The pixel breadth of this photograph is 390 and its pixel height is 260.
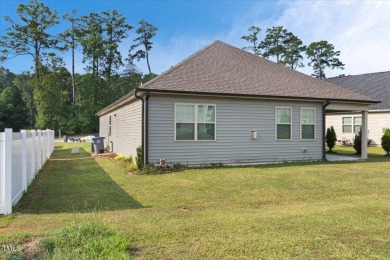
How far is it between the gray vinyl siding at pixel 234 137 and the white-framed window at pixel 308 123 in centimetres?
17

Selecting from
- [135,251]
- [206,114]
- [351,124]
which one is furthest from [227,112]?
[351,124]

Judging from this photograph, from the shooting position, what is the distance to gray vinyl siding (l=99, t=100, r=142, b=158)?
10.7 metres

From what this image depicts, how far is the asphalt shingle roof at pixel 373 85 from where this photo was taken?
841 inches

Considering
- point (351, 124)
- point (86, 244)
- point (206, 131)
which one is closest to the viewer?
point (86, 244)

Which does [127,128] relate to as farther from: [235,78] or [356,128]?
[356,128]

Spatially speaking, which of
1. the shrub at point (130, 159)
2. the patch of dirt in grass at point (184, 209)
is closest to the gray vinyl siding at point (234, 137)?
the shrub at point (130, 159)

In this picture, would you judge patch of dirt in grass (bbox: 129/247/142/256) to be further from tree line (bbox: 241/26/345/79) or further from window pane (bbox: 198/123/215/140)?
tree line (bbox: 241/26/345/79)

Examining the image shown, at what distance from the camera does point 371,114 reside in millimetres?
21344

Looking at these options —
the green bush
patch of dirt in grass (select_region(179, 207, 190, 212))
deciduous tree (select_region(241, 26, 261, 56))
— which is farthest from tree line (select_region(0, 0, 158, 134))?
the green bush

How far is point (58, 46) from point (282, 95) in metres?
37.2

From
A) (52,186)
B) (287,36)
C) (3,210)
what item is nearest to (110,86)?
(287,36)

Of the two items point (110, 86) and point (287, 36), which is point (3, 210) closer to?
point (110, 86)

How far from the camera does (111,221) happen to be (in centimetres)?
455

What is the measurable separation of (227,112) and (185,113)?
64.1 inches
